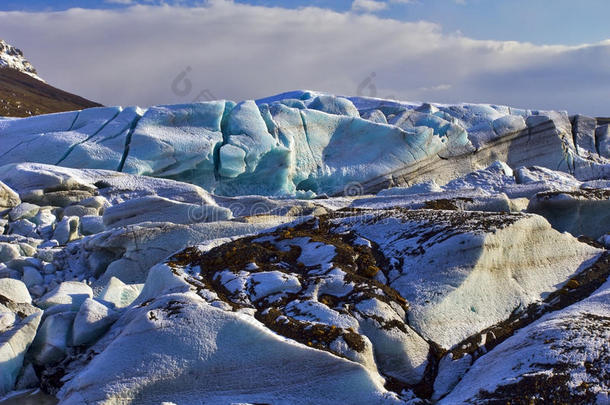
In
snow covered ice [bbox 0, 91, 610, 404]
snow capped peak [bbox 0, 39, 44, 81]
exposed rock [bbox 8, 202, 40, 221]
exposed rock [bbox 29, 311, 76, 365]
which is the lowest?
exposed rock [bbox 8, 202, 40, 221]

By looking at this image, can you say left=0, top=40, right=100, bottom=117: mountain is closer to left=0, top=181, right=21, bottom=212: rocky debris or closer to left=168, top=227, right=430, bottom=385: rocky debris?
left=0, top=181, right=21, bottom=212: rocky debris

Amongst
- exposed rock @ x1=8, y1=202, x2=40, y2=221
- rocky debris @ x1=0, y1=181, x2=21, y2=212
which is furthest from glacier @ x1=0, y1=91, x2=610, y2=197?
exposed rock @ x1=8, y1=202, x2=40, y2=221

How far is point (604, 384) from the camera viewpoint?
354 cm

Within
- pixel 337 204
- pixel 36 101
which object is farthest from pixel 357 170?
pixel 36 101

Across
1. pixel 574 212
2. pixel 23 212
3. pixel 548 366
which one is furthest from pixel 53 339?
pixel 23 212

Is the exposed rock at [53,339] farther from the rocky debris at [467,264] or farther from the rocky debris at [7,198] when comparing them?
the rocky debris at [7,198]

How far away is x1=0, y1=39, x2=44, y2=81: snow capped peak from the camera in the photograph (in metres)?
64.4

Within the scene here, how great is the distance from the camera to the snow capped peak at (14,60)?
211ft

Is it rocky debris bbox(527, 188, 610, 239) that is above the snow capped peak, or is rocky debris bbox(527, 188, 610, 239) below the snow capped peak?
below

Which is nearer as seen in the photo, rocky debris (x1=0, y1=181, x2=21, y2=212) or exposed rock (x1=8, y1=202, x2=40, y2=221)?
exposed rock (x1=8, y1=202, x2=40, y2=221)

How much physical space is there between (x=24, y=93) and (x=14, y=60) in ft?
66.5

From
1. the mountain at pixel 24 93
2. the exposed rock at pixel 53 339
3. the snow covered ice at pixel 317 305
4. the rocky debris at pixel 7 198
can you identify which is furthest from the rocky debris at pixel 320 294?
the mountain at pixel 24 93

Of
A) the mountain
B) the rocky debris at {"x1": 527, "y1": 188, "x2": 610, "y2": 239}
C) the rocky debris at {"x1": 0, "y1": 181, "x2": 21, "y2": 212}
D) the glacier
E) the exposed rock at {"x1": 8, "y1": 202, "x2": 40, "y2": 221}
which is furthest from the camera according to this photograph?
the mountain

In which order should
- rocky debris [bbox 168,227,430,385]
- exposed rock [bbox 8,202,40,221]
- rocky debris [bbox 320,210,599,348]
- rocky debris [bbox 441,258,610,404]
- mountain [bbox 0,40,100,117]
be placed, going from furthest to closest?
1. mountain [bbox 0,40,100,117]
2. exposed rock [bbox 8,202,40,221]
3. rocky debris [bbox 320,210,599,348]
4. rocky debris [bbox 168,227,430,385]
5. rocky debris [bbox 441,258,610,404]
